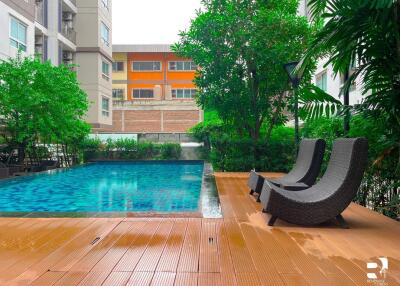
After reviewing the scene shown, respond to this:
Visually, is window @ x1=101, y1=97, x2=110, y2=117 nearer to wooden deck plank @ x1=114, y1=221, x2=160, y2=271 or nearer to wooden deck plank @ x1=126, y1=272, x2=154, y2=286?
wooden deck plank @ x1=114, y1=221, x2=160, y2=271

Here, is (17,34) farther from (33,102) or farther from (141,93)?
(141,93)

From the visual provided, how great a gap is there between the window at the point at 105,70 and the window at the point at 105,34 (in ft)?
5.41

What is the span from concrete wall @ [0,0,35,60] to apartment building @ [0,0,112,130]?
0.16 feet

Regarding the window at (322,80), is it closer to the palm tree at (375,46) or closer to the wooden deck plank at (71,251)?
the palm tree at (375,46)

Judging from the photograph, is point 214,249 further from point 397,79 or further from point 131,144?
point 131,144

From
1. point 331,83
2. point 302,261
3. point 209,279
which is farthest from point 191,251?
point 331,83

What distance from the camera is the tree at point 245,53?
570 inches

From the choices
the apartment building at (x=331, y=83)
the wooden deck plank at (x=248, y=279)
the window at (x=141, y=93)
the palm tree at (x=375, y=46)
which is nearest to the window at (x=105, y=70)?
the window at (x=141, y=93)

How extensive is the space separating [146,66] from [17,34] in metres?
31.2

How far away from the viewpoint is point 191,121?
43.1m

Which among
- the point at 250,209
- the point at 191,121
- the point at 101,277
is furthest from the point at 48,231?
the point at 191,121

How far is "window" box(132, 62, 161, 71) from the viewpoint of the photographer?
49.9 meters

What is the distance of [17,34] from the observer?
63.2ft

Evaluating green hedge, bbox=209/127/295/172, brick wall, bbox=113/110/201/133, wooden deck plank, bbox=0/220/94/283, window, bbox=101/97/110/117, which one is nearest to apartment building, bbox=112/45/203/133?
brick wall, bbox=113/110/201/133
